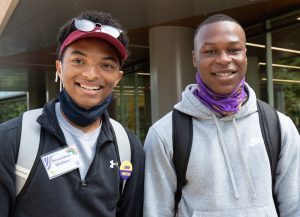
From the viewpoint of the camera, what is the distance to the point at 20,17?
876 cm

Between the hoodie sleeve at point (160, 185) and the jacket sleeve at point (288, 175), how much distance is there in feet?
1.98

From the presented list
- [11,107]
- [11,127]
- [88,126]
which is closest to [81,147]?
[88,126]

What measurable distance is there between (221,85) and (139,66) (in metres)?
12.3

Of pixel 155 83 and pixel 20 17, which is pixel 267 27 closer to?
pixel 155 83

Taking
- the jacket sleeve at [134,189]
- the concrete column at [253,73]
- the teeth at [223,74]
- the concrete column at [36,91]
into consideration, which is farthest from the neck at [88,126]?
the concrete column at [36,91]

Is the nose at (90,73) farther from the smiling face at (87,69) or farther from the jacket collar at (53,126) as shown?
the jacket collar at (53,126)

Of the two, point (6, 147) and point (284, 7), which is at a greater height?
point (284, 7)

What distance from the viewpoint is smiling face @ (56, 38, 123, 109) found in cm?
211

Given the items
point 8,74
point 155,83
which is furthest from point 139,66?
point 8,74

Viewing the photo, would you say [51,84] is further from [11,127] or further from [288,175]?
[288,175]

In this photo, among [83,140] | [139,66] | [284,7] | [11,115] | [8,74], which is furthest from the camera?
[11,115]

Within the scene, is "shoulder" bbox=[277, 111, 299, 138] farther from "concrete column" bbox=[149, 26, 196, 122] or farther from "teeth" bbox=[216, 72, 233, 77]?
"concrete column" bbox=[149, 26, 196, 122]

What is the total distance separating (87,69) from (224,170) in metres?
0.93

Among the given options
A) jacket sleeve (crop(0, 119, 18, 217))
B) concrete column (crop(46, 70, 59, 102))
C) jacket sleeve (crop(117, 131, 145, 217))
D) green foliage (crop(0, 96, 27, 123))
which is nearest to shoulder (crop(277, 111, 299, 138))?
jacket sleeve (crop(117, 131, 145, 217))
